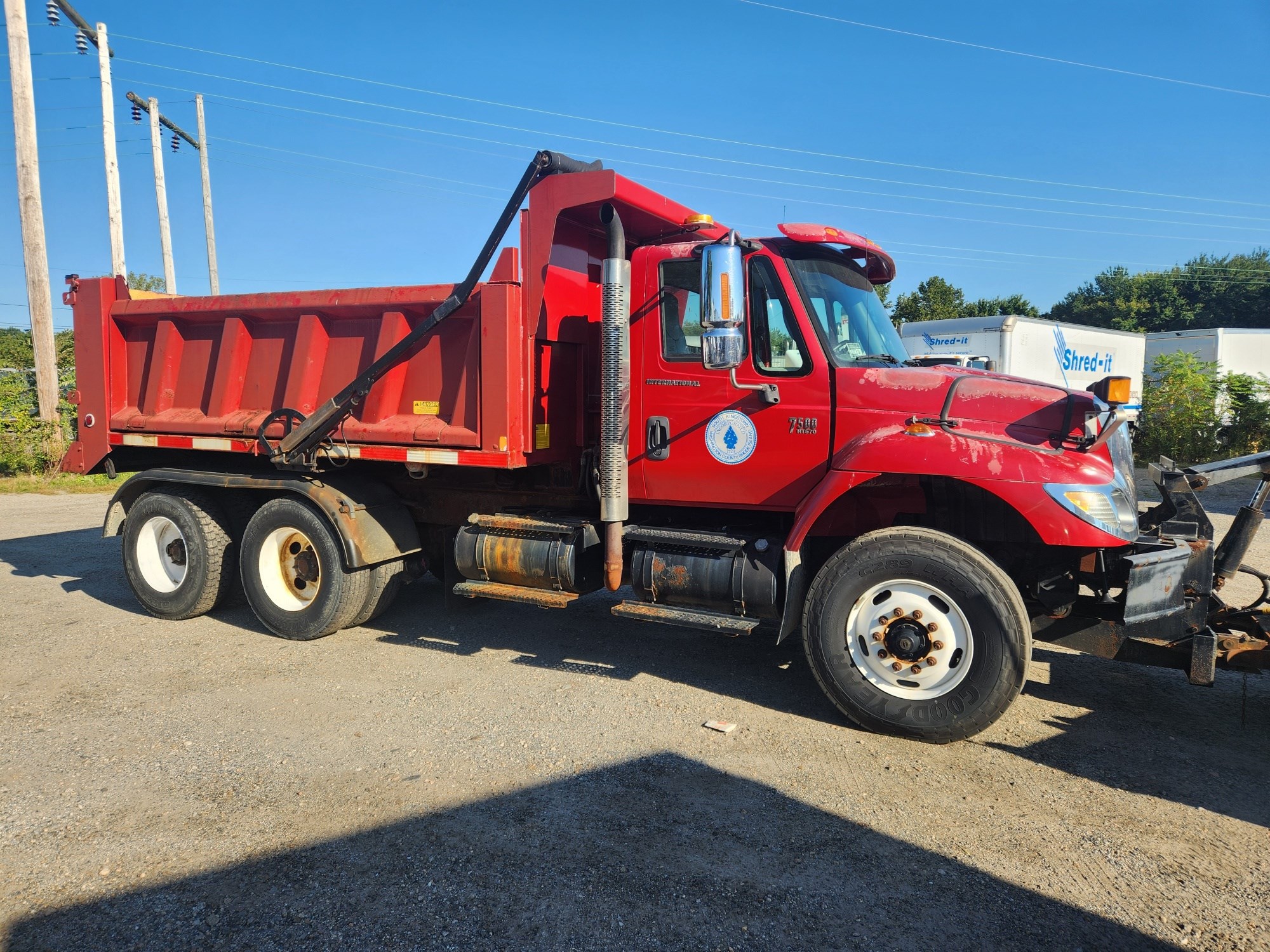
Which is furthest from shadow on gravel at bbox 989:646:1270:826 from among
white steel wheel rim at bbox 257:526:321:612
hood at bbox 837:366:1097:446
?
white steel wheel rim at bbox 257:526:321:612

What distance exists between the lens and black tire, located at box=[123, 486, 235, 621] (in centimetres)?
659

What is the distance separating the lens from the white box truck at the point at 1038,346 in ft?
66.2

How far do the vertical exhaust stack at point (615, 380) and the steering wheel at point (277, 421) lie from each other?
7.74 ft

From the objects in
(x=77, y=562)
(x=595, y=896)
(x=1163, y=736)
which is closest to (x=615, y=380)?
(x=595, y=896)

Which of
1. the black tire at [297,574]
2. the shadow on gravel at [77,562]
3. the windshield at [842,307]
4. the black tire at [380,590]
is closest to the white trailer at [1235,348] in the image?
the windshield at [842,307]

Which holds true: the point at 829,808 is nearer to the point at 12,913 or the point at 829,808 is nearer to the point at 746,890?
the point at 746,890

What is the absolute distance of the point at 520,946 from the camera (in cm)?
274

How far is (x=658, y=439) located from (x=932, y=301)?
45394 mm

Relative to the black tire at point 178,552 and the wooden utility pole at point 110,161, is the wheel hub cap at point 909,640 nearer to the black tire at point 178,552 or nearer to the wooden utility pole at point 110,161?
the black tire at point 178,552

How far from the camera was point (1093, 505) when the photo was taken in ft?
13.4

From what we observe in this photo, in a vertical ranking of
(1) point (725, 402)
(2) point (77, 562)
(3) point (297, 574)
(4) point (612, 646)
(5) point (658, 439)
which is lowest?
(4) point (612, 646)

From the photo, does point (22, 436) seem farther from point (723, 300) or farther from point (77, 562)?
point (723, 300)

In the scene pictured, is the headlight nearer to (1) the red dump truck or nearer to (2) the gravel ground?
(1) the red dump truck

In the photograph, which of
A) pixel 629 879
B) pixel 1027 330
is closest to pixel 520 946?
pixel 629 879
